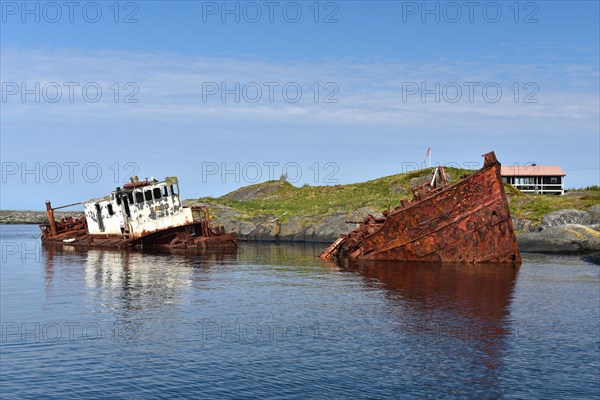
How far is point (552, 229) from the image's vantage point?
190 feet

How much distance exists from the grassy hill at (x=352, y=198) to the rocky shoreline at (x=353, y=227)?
178 centimetres

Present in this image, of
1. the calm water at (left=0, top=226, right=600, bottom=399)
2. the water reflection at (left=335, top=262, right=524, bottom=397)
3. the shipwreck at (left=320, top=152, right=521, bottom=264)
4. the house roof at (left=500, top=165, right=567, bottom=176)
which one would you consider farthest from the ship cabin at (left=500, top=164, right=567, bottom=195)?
the calm water at (left=0, top=226, right=600, bottom=399)

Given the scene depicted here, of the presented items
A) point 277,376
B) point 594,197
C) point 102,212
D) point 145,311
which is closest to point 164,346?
point 277,376

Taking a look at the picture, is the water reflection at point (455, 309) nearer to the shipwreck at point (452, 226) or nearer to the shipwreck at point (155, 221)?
the shipwreck at point (452, 226)

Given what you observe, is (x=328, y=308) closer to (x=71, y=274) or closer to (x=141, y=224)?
(x=71, y=274)

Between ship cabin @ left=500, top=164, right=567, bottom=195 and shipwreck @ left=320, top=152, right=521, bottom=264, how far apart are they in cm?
6791

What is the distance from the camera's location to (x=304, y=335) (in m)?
22.0

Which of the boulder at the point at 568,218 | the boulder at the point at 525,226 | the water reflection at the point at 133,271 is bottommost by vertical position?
the water reflection at the point at 133,271

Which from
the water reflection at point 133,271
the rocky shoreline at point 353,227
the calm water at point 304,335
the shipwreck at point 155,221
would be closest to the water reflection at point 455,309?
the calm water at point 304,335

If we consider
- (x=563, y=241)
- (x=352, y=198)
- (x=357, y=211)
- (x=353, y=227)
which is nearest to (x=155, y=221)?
(x=357, y=211)

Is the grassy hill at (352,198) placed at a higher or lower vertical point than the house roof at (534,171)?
lower

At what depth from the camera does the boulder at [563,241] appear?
54406 mm

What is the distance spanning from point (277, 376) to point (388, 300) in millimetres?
12811

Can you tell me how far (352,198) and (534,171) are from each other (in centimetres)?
3225
